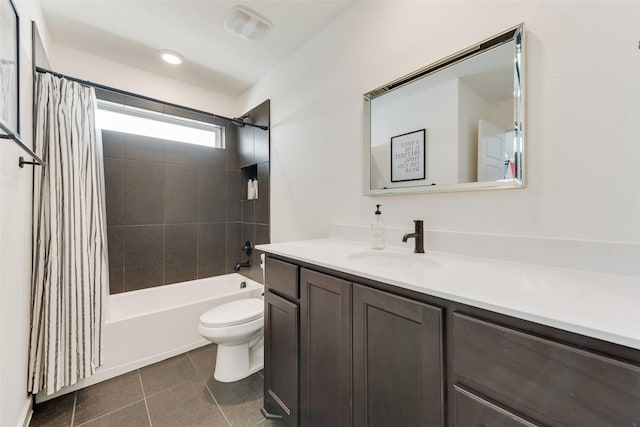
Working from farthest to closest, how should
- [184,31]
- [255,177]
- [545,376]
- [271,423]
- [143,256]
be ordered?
[255,177] → [143,256] → [184,31] → [271,423] → [545,376]

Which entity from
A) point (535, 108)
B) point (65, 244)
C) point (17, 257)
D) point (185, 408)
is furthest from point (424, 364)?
point (65, 244)

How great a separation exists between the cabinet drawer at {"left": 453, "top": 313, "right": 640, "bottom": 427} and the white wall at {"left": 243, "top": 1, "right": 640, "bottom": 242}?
22.6 inches

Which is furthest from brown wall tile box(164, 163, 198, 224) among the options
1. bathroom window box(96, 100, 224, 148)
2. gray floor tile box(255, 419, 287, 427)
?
gray floor tile box(255, 419, 287, 427)

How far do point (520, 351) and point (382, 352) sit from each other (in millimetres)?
401

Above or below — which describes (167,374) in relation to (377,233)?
below

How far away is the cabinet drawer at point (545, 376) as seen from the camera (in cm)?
47

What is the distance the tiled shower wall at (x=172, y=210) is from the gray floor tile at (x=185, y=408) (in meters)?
1.15

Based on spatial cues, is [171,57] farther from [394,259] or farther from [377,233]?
[394,259]

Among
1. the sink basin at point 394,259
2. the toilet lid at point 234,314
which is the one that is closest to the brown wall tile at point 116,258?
the toilet lid at point 234,314

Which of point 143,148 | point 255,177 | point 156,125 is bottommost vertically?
point 255,177

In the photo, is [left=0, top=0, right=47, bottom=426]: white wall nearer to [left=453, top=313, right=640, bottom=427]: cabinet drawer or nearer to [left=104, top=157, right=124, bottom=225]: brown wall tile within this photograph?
[left=104, top=157, right=124, bottom=225]: brown wall tile

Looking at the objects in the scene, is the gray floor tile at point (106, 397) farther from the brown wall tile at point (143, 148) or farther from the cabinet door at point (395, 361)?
the brown wall tile at point (143, 148)

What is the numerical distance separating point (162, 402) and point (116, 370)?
0.57 m

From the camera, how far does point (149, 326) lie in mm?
1971
